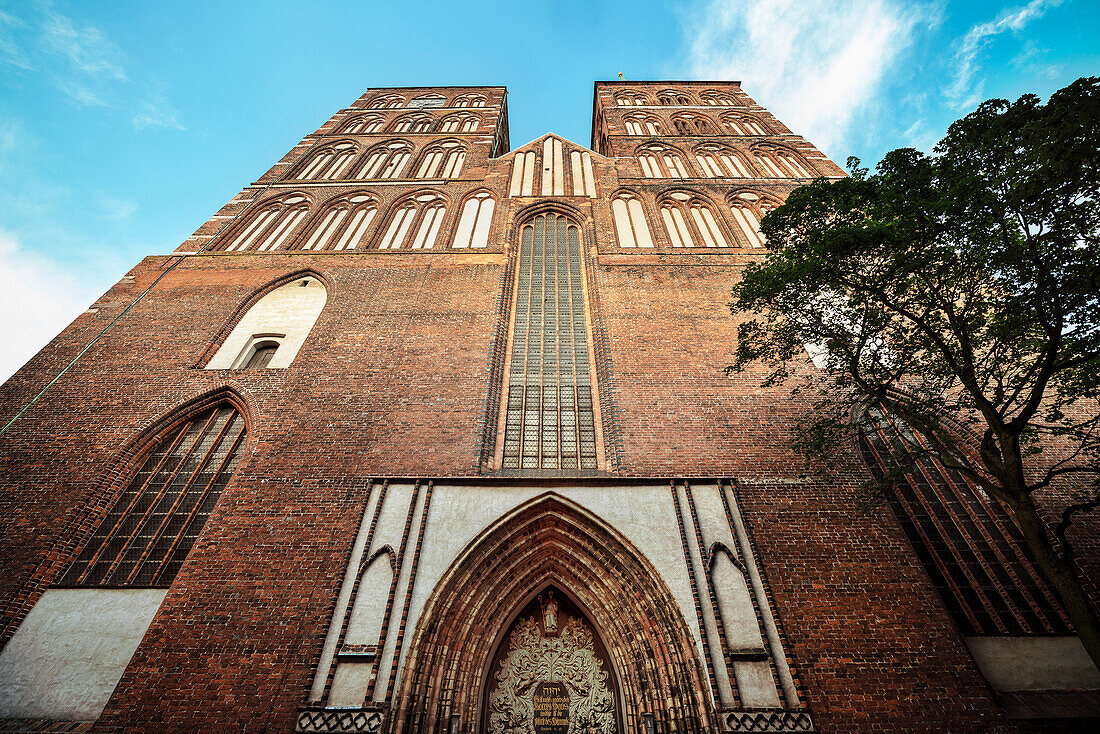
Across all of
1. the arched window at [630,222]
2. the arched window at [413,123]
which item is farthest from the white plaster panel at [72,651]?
the arched window at [413,123]

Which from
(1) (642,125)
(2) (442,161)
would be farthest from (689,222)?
(2) (442,161)

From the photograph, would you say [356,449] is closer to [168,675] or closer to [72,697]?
[168,675]

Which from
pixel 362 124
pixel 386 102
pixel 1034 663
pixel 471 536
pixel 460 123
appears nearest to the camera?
pixel 1034 663

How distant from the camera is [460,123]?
1780 cm

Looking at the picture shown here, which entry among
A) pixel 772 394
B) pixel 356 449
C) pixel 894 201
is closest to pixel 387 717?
pixel 356 449

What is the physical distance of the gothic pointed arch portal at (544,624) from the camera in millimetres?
5309

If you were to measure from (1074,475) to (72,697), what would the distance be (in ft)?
42.3

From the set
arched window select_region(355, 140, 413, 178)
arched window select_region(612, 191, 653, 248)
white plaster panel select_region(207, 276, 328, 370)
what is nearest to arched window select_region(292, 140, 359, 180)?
arched window select_region(355, 140, 413, 178)

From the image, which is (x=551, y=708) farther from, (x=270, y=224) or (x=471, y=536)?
(x=270, y=224)

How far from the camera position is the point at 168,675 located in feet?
17.4

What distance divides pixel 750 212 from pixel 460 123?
11.0 m

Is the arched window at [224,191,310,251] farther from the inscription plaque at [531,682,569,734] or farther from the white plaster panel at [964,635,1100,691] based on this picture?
the white plaster panel at [964,635,1100,691]

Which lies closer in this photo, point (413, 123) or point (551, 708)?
point (551, 708)

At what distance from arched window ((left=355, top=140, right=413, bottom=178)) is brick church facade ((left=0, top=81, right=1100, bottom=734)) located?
5832 millimetres
